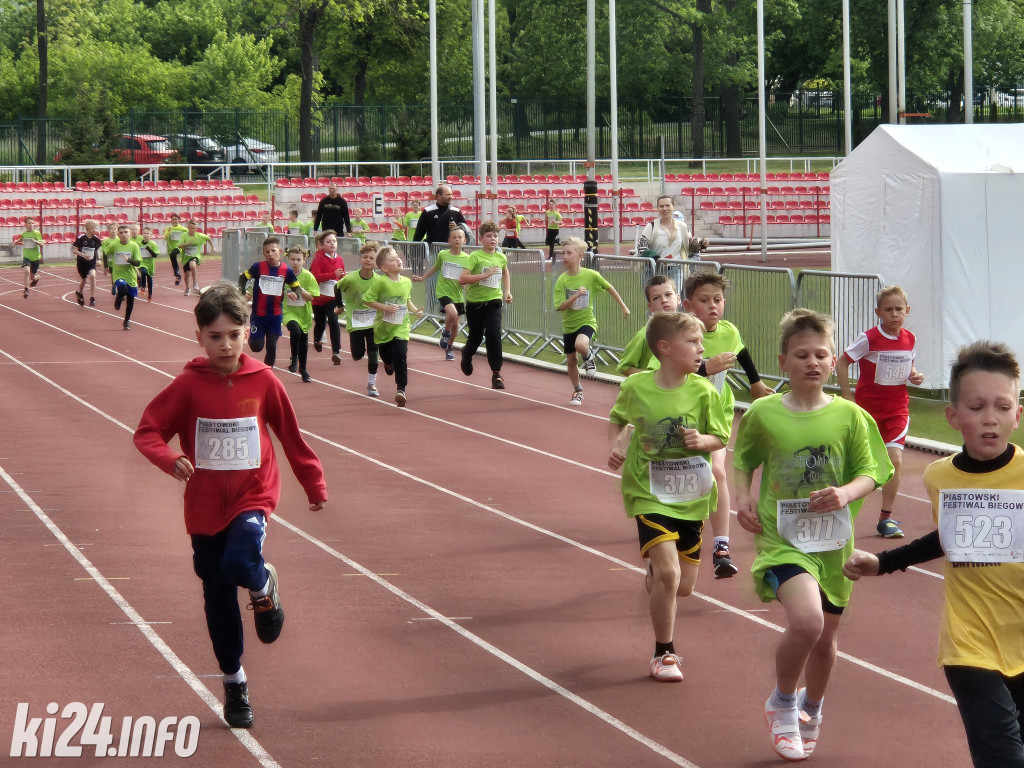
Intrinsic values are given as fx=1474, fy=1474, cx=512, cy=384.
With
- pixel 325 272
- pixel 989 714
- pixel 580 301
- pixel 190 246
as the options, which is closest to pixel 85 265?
pixel 190 246

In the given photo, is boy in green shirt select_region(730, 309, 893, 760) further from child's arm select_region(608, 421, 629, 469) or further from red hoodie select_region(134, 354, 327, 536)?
red hoodie select_region(134, 354, 327, 536)

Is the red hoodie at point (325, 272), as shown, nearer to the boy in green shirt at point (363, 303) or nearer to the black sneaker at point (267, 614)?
the boy in green shirt at point (363, 303)

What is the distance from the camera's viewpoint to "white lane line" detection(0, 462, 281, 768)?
601cm

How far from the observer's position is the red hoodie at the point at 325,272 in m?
21.0

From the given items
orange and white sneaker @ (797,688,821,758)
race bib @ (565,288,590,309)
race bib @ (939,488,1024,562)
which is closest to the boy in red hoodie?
orange and white sneaker @ (797,688,821,758)

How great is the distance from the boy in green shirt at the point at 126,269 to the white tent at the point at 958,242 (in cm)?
1413

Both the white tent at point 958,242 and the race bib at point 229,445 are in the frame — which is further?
the white tent at point 958,242

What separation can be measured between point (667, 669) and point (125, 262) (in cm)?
2158

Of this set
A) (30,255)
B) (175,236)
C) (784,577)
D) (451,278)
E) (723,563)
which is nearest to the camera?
(784,577)

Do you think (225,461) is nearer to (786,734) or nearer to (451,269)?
(786,734)

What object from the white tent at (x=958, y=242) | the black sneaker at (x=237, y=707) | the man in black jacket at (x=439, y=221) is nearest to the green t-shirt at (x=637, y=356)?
the black sneaker at (x=237, y=707)

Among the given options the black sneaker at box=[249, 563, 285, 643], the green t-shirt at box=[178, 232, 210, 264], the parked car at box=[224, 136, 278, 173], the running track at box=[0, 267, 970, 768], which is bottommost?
the running track at box=[0, 267, 970, 768]

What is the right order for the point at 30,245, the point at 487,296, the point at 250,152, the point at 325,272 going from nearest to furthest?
the point at 487,296 < the point at 325,272 < the point at 30,245 < the point at 250,152

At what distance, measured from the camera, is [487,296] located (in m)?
17.9
